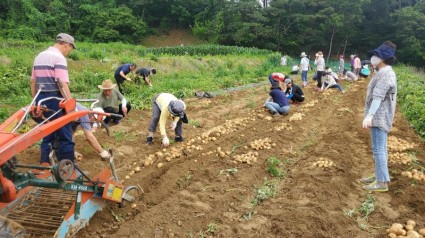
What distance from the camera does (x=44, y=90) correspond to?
13.4 feet

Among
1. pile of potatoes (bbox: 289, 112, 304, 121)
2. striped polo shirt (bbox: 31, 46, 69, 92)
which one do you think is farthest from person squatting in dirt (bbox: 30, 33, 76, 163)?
pile of potatoes (bbox: 289, 112, 304, 121)

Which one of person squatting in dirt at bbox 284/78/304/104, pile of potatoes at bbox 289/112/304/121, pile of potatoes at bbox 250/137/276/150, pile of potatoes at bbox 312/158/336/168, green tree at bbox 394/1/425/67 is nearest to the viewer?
pile of potatoes at bbox 312/158/336/168

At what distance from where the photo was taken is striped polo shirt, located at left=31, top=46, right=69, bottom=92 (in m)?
3.98

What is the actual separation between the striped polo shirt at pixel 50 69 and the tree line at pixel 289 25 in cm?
3698

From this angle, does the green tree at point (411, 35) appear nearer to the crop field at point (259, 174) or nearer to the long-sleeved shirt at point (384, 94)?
the crop field at point (259, 174)

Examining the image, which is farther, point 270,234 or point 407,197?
point 407,197

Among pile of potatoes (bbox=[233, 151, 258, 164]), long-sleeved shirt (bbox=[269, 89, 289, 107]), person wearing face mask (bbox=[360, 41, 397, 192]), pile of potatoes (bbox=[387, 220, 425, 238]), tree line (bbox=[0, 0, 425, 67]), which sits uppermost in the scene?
person wearing face mask (bbox=[360, 41, 397, 192])

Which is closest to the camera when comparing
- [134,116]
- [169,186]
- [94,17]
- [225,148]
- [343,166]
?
[169,186]

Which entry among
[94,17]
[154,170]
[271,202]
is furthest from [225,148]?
[94,17]

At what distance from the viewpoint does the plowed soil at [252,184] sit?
352 centimetres

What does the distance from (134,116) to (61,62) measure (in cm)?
409

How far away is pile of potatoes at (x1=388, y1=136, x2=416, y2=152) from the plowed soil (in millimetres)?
115

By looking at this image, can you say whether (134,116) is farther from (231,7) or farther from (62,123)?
(231,7)

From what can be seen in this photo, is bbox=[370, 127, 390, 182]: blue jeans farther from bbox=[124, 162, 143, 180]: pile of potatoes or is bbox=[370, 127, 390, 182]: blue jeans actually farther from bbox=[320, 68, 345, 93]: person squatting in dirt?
bbox=[320, 68, 345, 93]: person squatting in dirt
